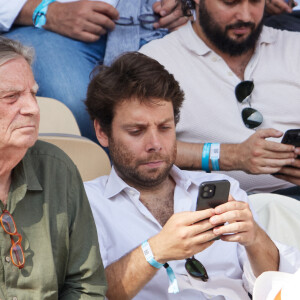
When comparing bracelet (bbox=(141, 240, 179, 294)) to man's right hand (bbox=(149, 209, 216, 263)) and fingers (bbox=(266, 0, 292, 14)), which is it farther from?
fingers (bbox=(266, 0, 292, 14))

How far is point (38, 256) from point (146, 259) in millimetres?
393

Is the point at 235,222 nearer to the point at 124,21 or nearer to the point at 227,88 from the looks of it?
the point at 227,88

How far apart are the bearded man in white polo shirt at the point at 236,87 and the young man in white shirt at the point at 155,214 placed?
0.43 m

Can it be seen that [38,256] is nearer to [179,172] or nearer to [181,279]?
[181,279]

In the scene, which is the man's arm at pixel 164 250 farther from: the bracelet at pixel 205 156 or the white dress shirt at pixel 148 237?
the bracelet at pixel 205 156

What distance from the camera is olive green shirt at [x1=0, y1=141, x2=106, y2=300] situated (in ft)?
5.52

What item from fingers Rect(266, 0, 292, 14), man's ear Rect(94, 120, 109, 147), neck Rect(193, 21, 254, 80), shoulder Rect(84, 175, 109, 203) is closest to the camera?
shoulder Rect(84, 175, 109, 203)

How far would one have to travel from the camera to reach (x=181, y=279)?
84.1 inches

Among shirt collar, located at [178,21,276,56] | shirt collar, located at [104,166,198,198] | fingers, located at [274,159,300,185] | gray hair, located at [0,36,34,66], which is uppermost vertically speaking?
gray hair, located at [0,36,34,66]

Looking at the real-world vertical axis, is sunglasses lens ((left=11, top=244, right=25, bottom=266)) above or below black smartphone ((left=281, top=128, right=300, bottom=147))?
above

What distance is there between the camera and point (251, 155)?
110 inches

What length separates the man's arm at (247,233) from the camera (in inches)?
77.0

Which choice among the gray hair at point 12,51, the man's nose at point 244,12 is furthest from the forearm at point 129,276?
the man's nose at point 244,12

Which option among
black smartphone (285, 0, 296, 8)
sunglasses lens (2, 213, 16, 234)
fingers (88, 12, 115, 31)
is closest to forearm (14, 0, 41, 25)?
fingers (88, 12, 115, 31)
